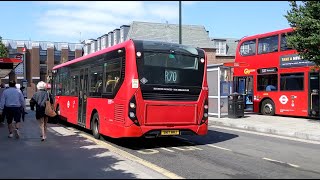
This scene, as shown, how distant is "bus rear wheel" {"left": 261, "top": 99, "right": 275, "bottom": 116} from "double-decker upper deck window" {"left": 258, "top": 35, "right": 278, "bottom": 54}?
2.71m

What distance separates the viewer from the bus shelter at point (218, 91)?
20.9m

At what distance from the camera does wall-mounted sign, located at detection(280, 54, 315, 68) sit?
20375mm

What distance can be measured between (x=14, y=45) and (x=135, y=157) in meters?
74.5

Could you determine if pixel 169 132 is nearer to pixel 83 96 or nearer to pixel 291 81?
pixel 83 96

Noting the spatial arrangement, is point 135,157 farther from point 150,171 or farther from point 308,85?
point 308,85

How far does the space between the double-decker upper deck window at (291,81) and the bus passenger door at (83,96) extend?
35.9ft

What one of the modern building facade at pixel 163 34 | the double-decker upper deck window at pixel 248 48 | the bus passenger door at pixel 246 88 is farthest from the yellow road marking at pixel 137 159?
the modern building facade at pixel 163 34

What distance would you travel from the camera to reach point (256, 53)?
23766mm

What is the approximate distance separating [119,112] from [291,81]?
12629 mm

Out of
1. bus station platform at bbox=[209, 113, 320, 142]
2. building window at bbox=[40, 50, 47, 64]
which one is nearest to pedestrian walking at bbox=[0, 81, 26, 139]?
bus station platform at bbox=[209, 113, 320, 142]

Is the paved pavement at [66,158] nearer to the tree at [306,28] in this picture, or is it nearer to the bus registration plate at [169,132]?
the bus registration plate at [169,132]

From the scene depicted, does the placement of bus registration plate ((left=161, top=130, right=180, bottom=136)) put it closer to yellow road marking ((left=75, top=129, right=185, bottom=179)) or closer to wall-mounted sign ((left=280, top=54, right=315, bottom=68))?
yellow road marking ((left=75, top=129, right=185, bottom=179))

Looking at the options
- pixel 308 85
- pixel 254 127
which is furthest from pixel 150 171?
pixel 308 85

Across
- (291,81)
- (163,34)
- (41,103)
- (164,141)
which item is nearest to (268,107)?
(291,81)
